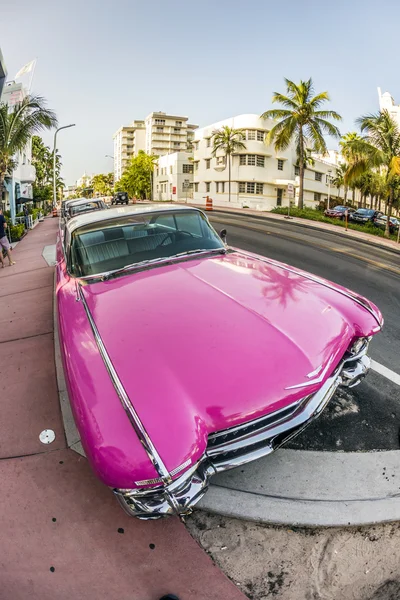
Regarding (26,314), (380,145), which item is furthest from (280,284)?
(380,145)

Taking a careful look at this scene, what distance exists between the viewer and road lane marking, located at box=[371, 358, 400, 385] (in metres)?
3.68

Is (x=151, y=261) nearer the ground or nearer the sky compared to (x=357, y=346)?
nearer the sky

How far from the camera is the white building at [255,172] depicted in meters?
44.2

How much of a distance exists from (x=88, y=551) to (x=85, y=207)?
45.3ft

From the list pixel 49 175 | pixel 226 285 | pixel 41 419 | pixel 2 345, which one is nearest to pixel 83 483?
pixel 41 419

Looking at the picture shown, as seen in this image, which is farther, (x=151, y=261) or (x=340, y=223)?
(x=340, y=223)

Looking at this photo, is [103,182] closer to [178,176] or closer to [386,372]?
[178,176]

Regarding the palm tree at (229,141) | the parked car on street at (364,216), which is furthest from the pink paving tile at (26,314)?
the palm tree at (229,141)

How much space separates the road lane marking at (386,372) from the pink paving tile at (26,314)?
3.96m

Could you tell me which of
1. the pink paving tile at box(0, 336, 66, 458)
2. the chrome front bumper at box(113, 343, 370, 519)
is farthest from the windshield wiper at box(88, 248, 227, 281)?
the chrome front bumper at box(113, 343, 370, 519)

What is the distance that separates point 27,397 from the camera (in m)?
3.50

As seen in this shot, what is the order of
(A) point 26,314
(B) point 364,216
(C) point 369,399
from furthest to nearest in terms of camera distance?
(B) point 364,216, (A) point 26,314, (C) point 369,399

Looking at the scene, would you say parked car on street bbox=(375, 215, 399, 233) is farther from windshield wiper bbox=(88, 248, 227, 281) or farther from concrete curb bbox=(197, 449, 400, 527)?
concrete curb bbox=(197, 449, 400, 527)

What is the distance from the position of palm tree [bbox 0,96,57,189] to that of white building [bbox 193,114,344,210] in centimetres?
2557
